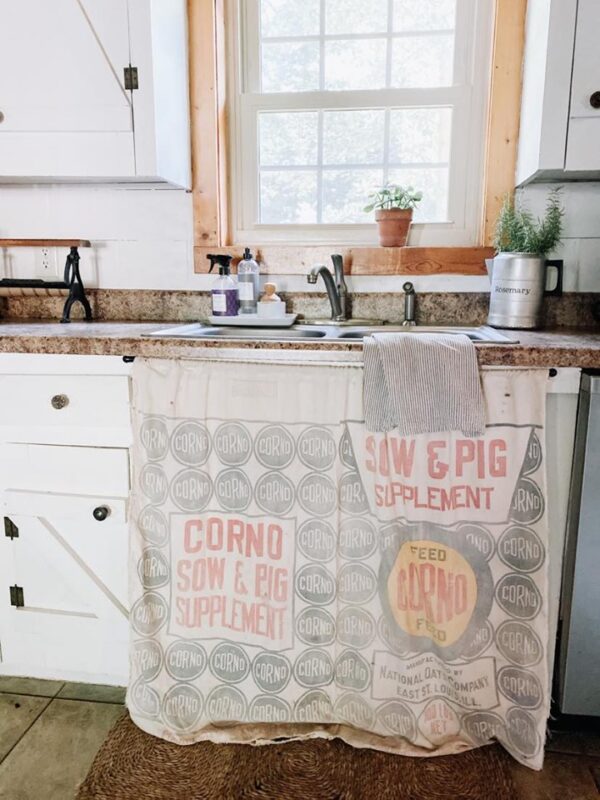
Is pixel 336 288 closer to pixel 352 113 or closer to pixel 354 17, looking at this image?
pixel 352 113

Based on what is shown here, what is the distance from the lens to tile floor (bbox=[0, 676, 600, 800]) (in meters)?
1.21

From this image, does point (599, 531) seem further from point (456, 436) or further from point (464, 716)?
point (464, 716)

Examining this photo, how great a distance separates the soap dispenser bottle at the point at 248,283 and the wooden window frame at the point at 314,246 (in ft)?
0.26

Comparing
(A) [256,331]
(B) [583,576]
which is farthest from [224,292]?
(B) [583,576]

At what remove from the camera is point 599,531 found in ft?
4.00

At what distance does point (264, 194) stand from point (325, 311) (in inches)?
20.1

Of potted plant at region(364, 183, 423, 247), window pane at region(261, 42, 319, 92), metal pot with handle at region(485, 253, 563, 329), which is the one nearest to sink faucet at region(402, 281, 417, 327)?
potted plant at region(364, 183, 423, 247)

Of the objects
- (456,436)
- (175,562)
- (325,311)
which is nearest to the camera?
(456,436)

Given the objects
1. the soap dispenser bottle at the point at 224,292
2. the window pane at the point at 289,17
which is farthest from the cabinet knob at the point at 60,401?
the window pane at the point at 289,17

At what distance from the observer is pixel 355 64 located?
1861mm

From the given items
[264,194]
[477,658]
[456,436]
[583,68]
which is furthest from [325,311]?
[477,658]

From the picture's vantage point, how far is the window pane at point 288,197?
195 centimetres

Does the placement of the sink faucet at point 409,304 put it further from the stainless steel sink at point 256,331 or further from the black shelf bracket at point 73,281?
the black shelf bracket at point 73,281

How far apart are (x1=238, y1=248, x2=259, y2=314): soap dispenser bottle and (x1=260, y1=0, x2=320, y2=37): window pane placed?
2.61 feet
